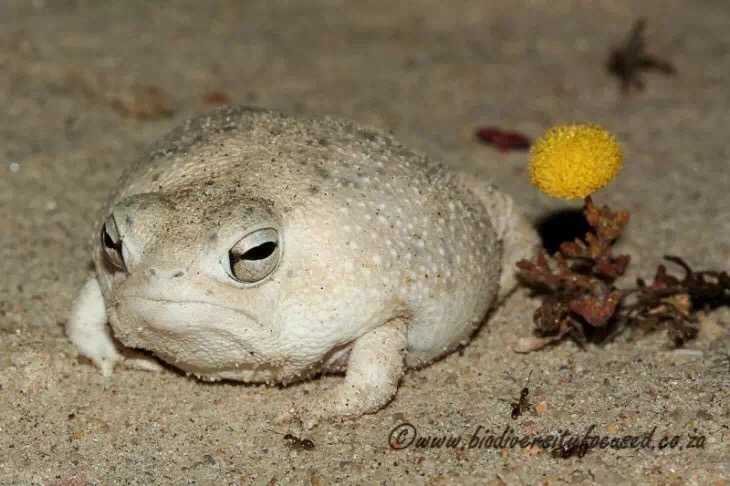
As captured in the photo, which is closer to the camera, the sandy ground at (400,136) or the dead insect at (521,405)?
the sandy ground at (400,136)

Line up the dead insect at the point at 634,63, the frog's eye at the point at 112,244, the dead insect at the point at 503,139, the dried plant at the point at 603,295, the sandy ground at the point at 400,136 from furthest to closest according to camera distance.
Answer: the dead insect at the point at 634,63 < the dead insect at the point at 503,139 < the dried plant at the point at 603,295 < the sandy ground at the point at 400,136 < the frog's eye at the point at 112,244

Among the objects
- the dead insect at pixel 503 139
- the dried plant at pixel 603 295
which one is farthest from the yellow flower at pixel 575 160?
the dead insect at pixel 503 139

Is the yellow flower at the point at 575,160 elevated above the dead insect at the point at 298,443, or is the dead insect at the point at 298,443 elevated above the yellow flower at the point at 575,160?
the yellow flower at the point at 575,160

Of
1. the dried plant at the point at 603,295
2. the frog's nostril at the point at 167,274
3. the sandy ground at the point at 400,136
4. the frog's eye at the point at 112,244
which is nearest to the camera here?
the frog's nostril at the point at 167,274

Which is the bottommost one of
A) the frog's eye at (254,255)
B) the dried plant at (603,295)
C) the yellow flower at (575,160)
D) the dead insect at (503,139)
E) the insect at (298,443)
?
the insect at (298,443)

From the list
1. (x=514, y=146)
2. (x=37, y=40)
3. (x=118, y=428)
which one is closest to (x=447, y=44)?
(x=514, y=146)

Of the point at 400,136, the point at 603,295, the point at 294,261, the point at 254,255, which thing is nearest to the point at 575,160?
the point at 603,295

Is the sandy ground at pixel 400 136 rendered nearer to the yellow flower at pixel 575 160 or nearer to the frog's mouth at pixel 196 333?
the frog's mouth at pixel 196 333

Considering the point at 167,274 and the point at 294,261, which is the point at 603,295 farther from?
the point at 167,274

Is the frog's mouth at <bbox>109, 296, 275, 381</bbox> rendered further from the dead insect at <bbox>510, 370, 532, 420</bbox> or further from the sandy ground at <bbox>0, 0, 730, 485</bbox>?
the dead insect at <bbox>510, 370, 532, 420</bbox>
